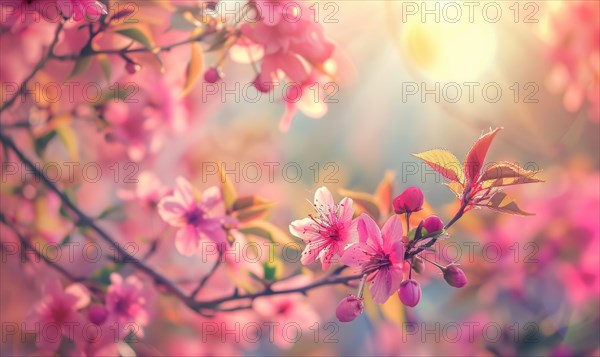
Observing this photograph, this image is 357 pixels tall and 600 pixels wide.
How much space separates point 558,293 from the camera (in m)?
1.33

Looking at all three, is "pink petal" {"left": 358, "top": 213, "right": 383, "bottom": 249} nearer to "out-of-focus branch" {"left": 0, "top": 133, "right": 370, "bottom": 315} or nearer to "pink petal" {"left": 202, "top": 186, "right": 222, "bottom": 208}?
"out-of-focus branch" {"left": 0, "top": 133, "right": 370, "bottom": 315}

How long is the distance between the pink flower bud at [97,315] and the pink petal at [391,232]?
17.2 inches

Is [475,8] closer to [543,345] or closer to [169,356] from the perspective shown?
[543,345]

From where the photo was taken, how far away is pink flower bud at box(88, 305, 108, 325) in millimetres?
838

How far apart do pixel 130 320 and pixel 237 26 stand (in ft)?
1.45

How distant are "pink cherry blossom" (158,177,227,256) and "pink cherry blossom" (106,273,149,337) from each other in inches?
4.6

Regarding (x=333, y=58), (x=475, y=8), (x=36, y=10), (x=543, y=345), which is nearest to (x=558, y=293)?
(x=543, y=345)

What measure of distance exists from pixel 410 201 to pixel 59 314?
562 mm

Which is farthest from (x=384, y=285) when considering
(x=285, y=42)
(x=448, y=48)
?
(x=448, y=48)

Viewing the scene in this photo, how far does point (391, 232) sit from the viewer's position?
0.61 meters

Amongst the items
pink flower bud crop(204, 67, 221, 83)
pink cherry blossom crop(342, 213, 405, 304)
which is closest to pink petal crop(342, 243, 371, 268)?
pink cherry blossom crop(342, 213, 405, 304)

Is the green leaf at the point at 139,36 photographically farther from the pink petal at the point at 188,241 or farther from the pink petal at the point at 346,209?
the pink petal at the point at 346,209

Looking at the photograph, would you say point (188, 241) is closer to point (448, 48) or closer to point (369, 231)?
point (369, 231)

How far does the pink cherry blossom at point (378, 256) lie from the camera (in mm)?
609
